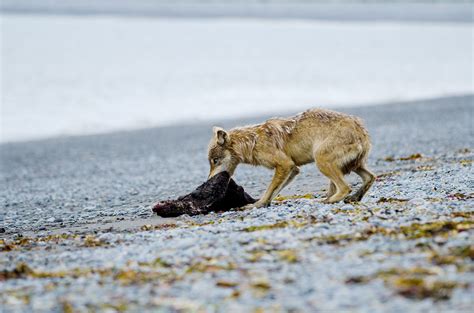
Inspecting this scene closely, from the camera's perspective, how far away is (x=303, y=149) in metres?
12.6

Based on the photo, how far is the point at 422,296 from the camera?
268 inches

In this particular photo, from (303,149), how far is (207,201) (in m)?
1.75

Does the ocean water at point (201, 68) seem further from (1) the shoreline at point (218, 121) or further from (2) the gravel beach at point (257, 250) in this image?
(2) the gravel beach at point (257, 250)

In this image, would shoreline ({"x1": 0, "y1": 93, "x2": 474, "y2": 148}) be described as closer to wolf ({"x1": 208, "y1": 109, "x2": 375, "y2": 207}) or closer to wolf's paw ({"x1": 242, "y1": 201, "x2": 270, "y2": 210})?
wolf ({"x1": 208, "y1": 109, "x2": 375, "y2": 207})

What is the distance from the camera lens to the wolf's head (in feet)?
42.4

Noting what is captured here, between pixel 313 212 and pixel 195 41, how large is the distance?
7056cm

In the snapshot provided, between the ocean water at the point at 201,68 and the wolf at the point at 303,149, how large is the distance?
65.6ft

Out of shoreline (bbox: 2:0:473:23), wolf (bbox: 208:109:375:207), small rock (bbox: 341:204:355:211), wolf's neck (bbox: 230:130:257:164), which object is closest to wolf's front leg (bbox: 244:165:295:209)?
wolf (bbox: 208:109:375:207)

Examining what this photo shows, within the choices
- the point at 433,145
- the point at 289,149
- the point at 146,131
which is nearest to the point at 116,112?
the point at 146,131

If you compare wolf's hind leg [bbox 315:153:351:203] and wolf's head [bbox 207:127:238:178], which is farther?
wolf's head [bbox 207:127:238:178]

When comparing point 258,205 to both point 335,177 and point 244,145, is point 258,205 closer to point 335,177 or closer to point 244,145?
point 244,145

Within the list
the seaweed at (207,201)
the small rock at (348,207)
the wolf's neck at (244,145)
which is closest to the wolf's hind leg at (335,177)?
the small rock at (348,207)

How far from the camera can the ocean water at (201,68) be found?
38.5 meters

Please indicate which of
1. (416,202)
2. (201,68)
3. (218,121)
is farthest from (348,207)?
(201,68)
